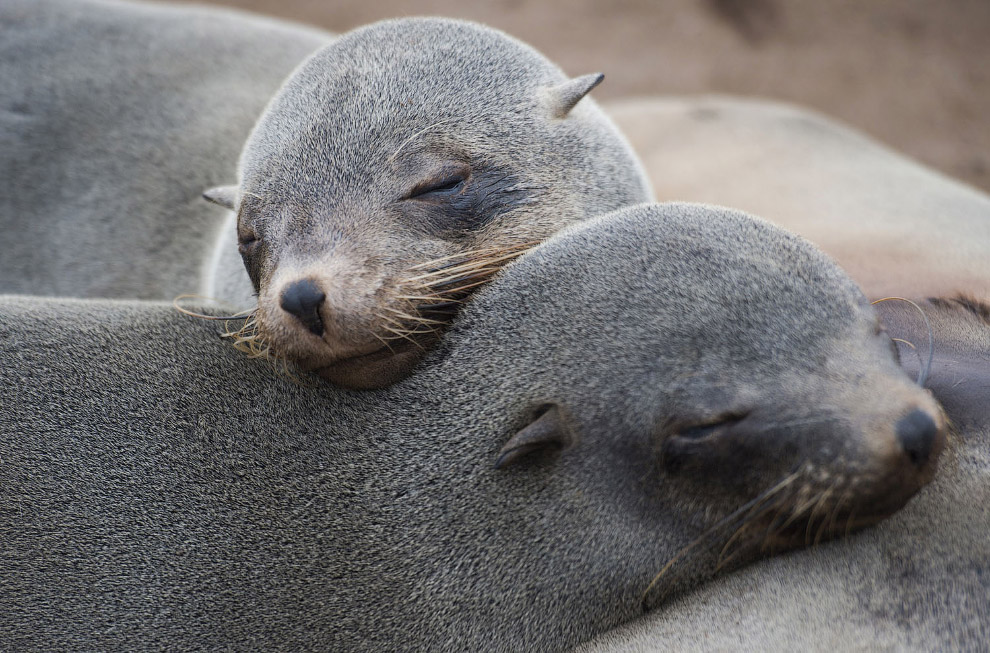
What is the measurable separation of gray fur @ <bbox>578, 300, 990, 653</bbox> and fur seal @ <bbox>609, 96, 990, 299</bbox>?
3.16ft

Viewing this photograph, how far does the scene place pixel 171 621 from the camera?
2445 millimetres

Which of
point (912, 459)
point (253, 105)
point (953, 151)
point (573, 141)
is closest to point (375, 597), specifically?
point (912, 459)

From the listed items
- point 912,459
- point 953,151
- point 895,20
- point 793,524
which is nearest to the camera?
point 912,459

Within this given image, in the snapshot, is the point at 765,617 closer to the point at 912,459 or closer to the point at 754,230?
the point at 912,459

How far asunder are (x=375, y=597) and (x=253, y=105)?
266 cm

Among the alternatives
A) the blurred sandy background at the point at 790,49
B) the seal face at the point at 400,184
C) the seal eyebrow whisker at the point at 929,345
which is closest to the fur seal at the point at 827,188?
the seal eyebrow whisker at the point at 929,345

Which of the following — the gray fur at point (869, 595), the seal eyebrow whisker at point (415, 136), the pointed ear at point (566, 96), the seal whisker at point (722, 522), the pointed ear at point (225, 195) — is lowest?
the gray fur at point (869, 595)

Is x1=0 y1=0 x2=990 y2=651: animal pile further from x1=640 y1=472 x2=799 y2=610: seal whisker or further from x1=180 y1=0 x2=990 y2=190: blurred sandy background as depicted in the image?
x1=180 y1=0 x2=990 y2=190: blurred sandy background

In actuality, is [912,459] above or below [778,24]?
above

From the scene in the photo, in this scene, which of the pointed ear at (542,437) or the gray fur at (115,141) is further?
the gray fur at (115,141)

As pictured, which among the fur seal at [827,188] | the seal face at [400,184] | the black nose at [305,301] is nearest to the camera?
the black nose at [305,301]

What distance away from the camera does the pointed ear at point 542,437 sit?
2416 millimetres

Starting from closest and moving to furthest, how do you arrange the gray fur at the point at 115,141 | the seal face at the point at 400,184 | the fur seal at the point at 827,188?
the seal face at the point at 400,184 < the fur seal at the point at 827,188 < the gray fur at the point at 115,141

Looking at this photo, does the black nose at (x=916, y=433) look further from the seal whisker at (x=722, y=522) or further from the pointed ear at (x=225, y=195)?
the pointed ear at (x=225, y=195)
